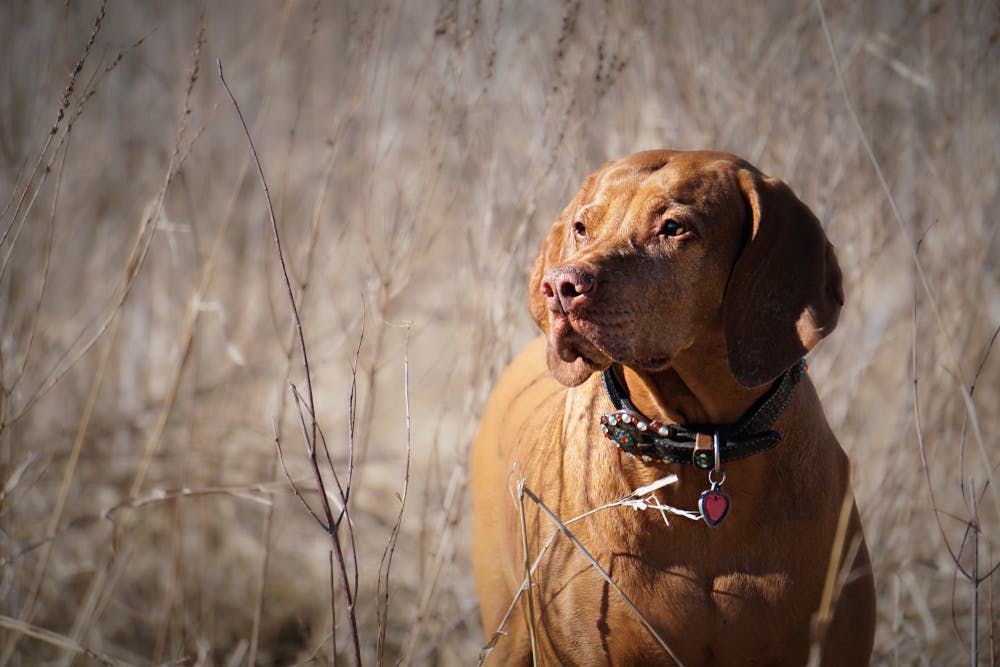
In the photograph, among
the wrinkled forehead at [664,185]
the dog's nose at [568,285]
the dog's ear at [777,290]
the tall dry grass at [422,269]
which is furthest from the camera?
the tall dry grass at [422,269]

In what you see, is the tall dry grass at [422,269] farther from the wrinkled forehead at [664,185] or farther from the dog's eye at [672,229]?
the dog's eye at [672,229]

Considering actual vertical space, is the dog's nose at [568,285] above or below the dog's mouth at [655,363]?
above

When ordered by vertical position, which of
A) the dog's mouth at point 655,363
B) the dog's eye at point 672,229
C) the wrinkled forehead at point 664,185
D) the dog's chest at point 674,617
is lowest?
the dog's chest at point 674,617

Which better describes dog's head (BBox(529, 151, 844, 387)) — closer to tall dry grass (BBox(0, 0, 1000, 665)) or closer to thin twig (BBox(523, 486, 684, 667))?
thin twig (BBox(523, 486, 684, 667))

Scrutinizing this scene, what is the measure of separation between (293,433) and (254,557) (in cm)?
85

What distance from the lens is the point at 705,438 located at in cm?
218

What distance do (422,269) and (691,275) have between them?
2297mm

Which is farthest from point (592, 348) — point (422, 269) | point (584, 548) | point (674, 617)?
point (422, 269)

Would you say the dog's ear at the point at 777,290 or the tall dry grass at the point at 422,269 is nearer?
the dog's ear at the point at 777,290

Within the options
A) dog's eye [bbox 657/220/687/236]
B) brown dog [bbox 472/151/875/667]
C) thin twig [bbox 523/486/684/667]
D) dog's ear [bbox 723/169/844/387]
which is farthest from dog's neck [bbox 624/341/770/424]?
thin twig [bbox 523/486/684/667]

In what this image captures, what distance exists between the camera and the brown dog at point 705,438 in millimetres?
2127

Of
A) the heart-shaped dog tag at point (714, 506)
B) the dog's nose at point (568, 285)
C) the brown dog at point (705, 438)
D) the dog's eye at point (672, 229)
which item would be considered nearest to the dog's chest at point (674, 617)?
the brown dog at point (705, 438)

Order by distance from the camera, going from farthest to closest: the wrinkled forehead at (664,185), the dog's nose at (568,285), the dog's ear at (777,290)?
the wrinkled forehead at (664,185), the dog's ear at (777,290), the dog's nose at (568,285)

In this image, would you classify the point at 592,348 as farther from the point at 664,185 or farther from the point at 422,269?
the point at 422,269
